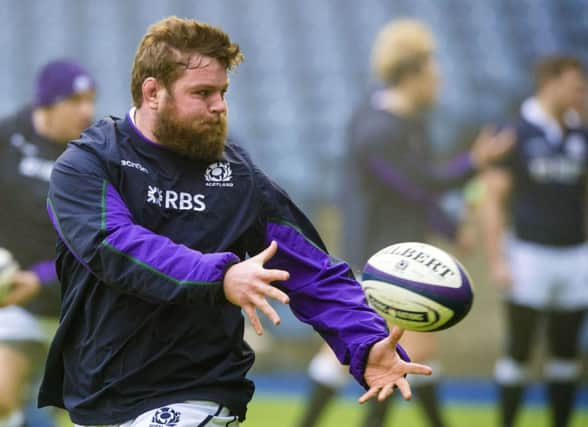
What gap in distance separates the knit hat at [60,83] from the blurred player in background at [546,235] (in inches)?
124

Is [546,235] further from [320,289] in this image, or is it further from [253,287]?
[253,287]

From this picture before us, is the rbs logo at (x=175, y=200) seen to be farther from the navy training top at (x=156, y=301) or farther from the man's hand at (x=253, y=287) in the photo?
the man's hand at (x=253, y=287)

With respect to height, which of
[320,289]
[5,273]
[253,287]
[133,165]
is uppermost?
[133,165]

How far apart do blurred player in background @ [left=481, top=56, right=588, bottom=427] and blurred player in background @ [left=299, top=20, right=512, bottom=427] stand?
696 mm

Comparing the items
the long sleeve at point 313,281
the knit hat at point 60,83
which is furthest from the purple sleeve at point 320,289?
the knit hat at point 60,83

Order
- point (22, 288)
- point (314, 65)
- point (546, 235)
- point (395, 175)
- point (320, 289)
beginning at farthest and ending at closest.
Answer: point (314, 65), point (546, 235), point (395, 175), point (22, 288), point (320, 289)

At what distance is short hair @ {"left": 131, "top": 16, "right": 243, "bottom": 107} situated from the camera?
312cm

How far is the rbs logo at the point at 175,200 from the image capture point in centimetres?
316

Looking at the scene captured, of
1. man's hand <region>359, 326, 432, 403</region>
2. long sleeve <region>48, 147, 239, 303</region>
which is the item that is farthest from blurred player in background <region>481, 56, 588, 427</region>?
long sleeve <region>48, 147, 239, 303</region>

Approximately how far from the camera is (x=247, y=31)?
30.8 feet

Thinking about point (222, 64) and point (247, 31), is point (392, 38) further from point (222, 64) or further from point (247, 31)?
point (222, 64)

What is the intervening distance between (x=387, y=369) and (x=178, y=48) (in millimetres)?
1156

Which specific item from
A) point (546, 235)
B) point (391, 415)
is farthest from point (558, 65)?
point (391, 415)

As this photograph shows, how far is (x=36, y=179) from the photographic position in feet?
19.5
